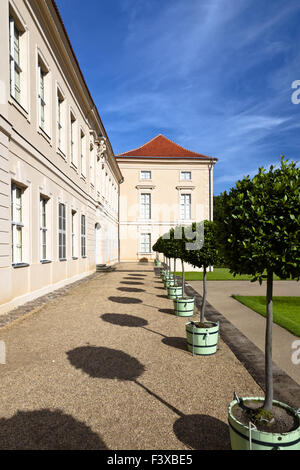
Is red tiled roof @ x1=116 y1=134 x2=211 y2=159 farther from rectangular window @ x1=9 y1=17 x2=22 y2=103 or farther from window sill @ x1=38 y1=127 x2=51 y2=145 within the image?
rectangular window @ x1=9 y1=17 x2=22 y2=103

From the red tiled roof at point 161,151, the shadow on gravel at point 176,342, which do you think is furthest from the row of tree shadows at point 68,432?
the red tiled roof at point 161,151

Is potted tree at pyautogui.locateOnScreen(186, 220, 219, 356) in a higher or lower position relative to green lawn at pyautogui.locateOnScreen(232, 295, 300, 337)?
higher

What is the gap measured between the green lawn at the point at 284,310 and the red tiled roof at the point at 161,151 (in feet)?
83.8

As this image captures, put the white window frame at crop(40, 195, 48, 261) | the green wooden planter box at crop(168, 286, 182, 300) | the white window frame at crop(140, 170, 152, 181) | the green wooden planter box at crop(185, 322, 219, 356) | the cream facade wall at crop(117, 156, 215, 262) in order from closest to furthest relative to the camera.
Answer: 1. the green wooden planter box at crop(185, 322, 219, 356)
2. the green wooden planter box at crop(168, 286, 182, 300)
3. the white window frame at crop(40, 195, 48, 261)
4. the cream facade wall at crop(117, 156, 215, 262)
5. the white window frame at crop(140, 170, 152, 181)

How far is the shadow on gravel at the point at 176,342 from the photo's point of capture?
5.50m

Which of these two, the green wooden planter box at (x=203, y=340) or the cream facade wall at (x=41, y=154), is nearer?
the green wooden planter box at (x=203, y=340)

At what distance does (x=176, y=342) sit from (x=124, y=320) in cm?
203

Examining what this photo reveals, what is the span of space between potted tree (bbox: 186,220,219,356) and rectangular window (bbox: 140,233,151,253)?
27.1 m

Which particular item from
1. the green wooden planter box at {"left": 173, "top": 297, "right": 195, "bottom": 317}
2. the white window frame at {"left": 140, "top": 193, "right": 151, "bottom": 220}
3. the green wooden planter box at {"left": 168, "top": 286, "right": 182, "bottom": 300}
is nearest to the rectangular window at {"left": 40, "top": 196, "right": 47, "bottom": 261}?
the green wooden planter box at {"left": 168, "top": 286, "right": 182, "bottom": 300}

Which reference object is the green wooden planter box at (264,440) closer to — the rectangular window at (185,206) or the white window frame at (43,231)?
the white window frame at (43,231)

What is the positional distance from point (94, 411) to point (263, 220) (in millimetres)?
2553

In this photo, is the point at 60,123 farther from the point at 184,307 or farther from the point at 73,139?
the point at 184,307

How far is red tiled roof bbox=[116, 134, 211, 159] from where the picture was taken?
35.6m
